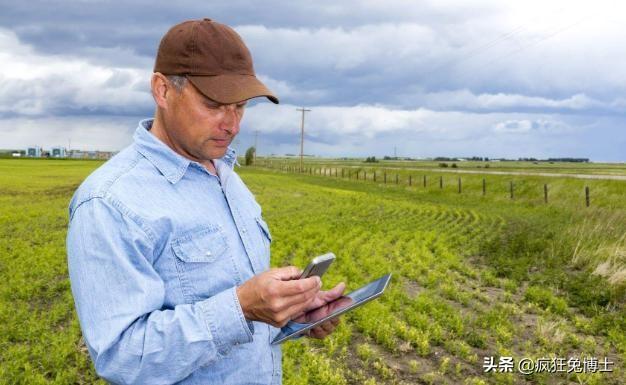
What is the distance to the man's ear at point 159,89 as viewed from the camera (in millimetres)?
2049

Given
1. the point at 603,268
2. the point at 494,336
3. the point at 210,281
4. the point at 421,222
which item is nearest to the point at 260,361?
the point at 210,281

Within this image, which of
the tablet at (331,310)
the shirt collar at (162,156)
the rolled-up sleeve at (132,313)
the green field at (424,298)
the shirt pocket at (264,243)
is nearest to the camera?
the rolled-up sleeve at (132,313)

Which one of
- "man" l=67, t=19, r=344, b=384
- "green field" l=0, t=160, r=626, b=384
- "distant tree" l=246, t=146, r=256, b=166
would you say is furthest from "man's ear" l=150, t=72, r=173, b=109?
"distant tree" l=246, t=146, r=256, b=166

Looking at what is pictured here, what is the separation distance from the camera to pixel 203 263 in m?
1.96

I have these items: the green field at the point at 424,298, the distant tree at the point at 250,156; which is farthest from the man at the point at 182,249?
the distant tree at the point at 250,156

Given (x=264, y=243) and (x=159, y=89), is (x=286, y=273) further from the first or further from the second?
(x=159, y=89)

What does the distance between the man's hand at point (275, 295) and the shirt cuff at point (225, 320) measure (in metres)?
0.03

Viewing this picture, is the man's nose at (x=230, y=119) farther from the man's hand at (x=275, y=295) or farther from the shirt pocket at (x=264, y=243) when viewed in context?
the man's hand at (x=275, y=295)

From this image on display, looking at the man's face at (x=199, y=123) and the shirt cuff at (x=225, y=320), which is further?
the man's face at (x=199, y=123)

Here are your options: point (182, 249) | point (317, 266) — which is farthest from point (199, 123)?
point (317, 266)

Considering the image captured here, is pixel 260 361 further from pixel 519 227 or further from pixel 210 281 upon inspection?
pixel 519 227

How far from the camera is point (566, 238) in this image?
14.4 meters

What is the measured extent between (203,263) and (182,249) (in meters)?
0.10

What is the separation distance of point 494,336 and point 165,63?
6.64 meters
